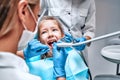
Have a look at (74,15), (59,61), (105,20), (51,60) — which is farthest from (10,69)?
(105,20)

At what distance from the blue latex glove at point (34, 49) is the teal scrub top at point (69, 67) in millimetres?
82

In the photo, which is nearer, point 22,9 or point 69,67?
point 22,9

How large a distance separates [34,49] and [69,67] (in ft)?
0.75

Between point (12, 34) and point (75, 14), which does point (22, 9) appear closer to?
point (12, 34)

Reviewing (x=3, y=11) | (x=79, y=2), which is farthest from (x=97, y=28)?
(x=3, y=11)

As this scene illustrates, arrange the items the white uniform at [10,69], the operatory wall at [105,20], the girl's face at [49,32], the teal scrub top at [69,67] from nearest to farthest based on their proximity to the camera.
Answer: the white uniform at [10,69] < the teal scrub top at [69,67] < the girl's face at [49,32] < the operatory wall at [105,20]

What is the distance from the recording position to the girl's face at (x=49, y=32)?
1.45 m

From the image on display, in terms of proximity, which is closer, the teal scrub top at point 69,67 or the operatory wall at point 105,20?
the teal scrub top at point 69,67

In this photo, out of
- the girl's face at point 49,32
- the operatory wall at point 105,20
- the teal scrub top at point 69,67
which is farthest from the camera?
the operatory wall at point 105,20

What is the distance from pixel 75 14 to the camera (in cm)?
177

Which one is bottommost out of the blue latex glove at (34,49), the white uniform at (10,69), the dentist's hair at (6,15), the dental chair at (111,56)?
the dental chair at (111,56)

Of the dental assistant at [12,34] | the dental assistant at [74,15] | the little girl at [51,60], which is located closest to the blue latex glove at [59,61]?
the little girl at [51,60]

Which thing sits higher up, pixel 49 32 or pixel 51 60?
pixel 49 32

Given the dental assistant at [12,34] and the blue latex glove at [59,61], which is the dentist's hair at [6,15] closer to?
the dental assistant at [12,34]
